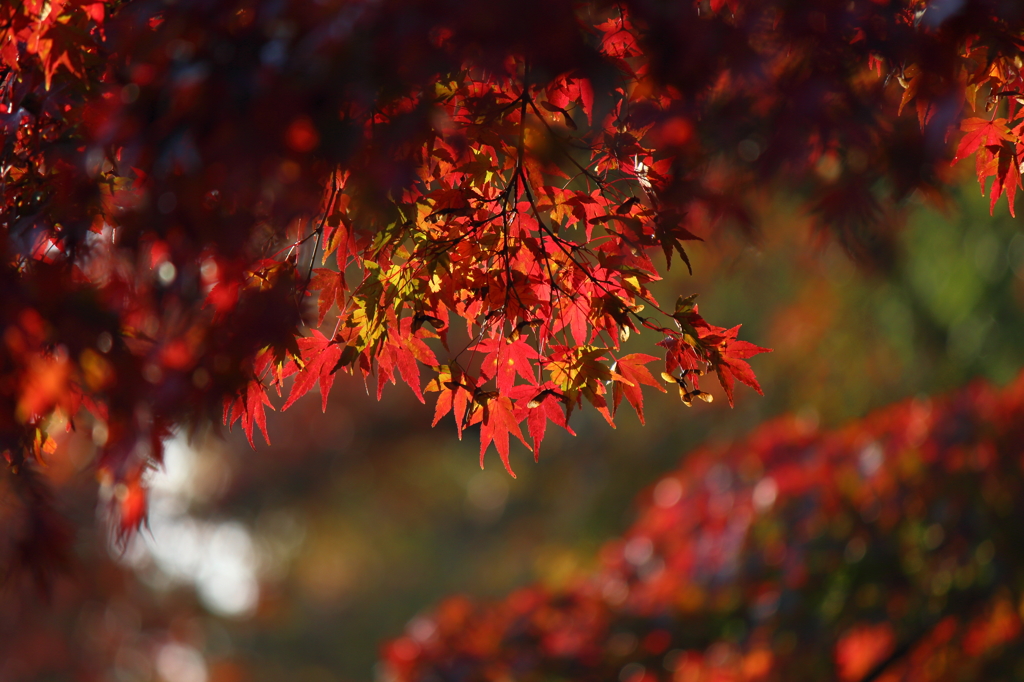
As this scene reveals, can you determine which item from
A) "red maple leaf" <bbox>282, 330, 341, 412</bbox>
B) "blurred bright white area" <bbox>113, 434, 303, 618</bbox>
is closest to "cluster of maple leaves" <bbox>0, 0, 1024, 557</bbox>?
"red maple leaf" <bbox>282, 330, 341, 412</bbox>

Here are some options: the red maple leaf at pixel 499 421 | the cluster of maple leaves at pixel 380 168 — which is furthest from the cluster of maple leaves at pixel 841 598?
the cluster of maple leaves at pixel 380 168

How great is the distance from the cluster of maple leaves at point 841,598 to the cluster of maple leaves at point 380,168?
2.58m

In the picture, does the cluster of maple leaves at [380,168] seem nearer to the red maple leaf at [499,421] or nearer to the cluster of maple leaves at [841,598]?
the red maple leaf at [499,421]

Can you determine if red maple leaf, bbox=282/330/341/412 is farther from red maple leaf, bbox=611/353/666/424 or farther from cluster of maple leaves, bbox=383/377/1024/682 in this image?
cluster of maple leaves, bbox=383/377/1024/682

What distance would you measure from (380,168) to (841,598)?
3.39m

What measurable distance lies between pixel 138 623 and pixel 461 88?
10.7 metres

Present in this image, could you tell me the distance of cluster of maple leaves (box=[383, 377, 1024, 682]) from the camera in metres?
3.51

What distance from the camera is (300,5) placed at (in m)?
0.88

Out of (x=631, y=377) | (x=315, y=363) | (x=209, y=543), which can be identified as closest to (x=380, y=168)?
(x=315, y=363)

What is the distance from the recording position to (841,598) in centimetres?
352

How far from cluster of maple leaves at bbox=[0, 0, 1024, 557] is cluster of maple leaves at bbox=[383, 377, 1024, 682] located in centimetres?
258

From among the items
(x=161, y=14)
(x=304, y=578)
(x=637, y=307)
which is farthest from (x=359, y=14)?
(x=304, y=578)

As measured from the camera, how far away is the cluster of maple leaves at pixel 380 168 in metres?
0.83

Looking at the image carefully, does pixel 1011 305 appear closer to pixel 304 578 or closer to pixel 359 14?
pixel 359 14
